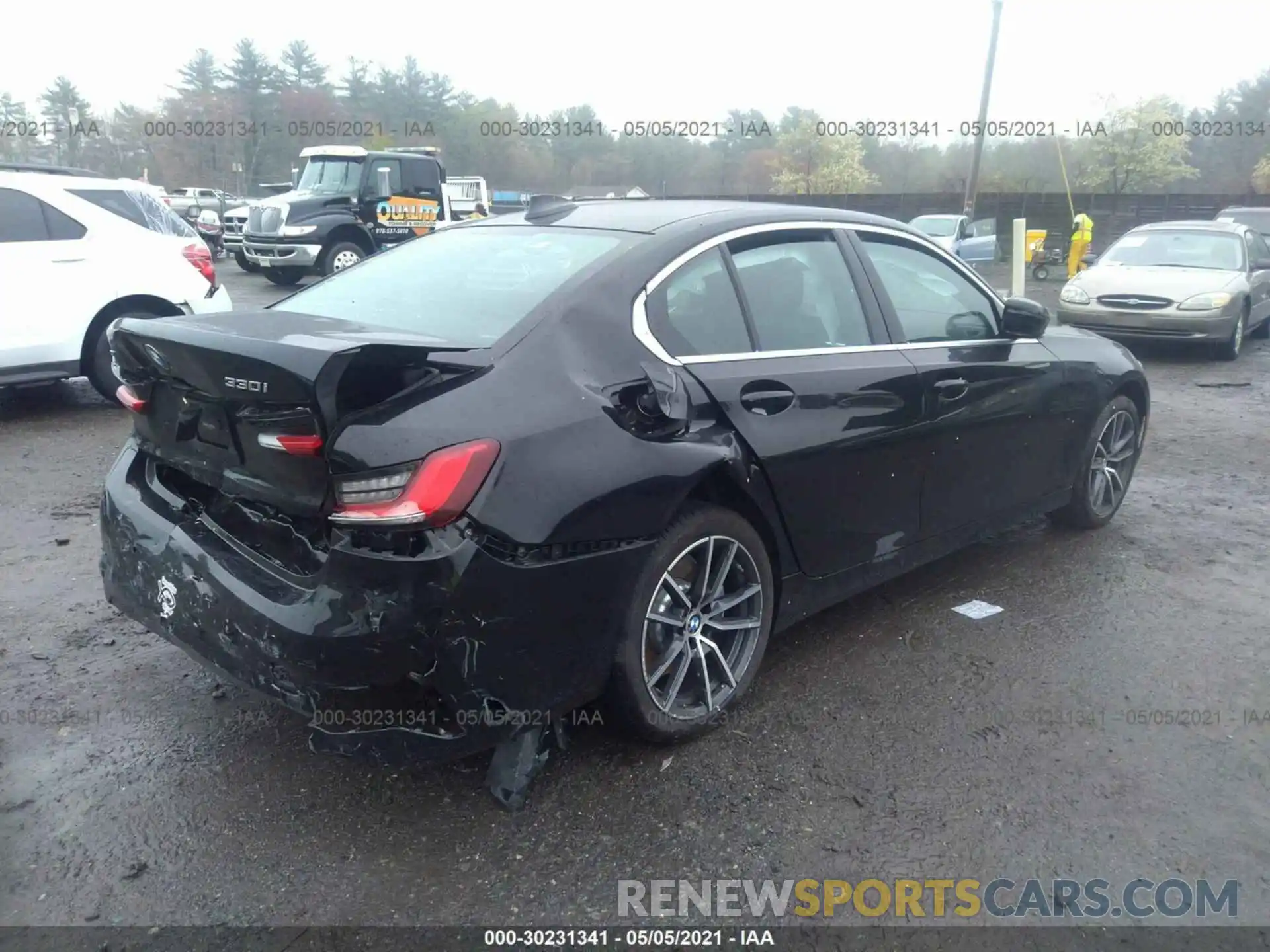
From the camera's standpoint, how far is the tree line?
159 ft

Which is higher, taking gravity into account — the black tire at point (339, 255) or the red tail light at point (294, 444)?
the red tail light at point (294, 444)

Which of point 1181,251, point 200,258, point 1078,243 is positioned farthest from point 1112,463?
point 1078,243

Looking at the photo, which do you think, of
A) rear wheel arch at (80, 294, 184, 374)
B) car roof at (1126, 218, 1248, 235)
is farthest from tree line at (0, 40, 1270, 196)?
rear wheel arch at (80, 294, 184, 374)

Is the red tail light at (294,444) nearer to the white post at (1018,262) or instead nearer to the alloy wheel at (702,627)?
the alloy wheel at (702,627)

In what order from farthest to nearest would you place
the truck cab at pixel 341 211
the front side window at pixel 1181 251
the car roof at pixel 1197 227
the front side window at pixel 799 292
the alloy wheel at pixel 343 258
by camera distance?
the alloy wheel at pixel 343 258 → the truck cab at pixel 341 211 → the car roof at pixel 1197 227 → the front side window at pixel 1181 251 → the front side window at pixel 799 292

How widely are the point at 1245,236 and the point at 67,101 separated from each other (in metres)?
77.9

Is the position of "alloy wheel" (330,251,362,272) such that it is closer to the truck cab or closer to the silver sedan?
the truck cab

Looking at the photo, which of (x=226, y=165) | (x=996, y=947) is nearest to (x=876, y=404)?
(x=996, y=947)

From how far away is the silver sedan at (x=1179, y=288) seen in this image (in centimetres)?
1111

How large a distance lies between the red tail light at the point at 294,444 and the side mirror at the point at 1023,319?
316cm

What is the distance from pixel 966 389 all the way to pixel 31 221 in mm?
6795

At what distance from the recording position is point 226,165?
194 feet

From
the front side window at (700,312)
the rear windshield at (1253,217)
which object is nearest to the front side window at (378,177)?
the rear windshield at (1253,217)

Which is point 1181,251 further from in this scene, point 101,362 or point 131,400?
point 131,400
